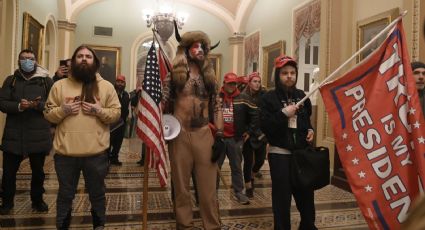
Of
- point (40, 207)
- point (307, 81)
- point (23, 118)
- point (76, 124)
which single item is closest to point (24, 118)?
point (23, 118)

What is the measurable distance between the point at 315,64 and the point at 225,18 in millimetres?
5739

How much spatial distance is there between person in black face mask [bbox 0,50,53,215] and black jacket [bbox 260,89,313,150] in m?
2.40

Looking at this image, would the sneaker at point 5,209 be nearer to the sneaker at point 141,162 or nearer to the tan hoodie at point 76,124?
the tan hoodie at point 76,124

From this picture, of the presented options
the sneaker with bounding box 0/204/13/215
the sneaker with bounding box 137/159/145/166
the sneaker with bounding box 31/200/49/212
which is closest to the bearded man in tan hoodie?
the sneaker with bounding box 31/200/49/212

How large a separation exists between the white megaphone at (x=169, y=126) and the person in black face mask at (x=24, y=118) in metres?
1.57

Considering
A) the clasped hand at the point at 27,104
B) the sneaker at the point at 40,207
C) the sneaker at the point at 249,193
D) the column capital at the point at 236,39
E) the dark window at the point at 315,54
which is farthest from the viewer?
the column capital at the point at 236,39

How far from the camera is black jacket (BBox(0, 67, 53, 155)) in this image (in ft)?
13.1

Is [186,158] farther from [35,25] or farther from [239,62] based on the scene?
[239,62]

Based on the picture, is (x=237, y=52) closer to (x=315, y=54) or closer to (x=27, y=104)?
(x=315, y=54)

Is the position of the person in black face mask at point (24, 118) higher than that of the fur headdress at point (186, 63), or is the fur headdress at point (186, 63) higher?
the fur headdress at point (186, 63)

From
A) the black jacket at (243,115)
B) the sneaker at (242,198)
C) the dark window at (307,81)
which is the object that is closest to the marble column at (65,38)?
the dark window at (307,81)

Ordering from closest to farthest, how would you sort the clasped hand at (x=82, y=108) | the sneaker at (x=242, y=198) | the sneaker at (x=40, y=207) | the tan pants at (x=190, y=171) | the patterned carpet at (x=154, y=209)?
the clasped hand at (x=82, y=108) → the tan pants at (x=190, y=171) → the patterned carpet at (x=154, y=209) → the sneaker at (x=40, y=207) → the sneaker at (x=242, y=198)

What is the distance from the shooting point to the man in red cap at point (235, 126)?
500cm

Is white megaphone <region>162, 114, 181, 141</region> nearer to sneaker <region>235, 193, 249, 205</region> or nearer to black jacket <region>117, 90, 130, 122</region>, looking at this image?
sneaker <region>235, 193, 249, 205</region>
